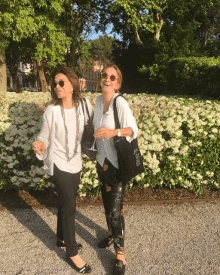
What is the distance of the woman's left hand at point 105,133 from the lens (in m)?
2.48

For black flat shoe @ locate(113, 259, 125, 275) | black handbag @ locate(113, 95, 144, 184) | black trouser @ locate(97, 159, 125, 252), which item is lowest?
black flat shoe @ locate(113, 259, 125, 275)

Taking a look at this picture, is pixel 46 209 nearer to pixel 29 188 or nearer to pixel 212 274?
pixel 29 188

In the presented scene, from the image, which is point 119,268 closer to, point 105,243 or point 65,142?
point 105,243

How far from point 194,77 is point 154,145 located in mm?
8120

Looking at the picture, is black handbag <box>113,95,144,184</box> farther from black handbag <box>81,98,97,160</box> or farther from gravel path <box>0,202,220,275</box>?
gravel path <box>0,202,220,275</box>

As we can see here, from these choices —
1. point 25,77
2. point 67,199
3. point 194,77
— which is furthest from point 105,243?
point 25,77

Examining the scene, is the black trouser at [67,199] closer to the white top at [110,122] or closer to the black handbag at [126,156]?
the white top at [110,122]

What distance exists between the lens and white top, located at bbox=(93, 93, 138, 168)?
267 cm

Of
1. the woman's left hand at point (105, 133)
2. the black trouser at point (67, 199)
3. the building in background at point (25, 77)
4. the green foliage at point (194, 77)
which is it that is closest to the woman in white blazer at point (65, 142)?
the black trouser at point (67, 199)

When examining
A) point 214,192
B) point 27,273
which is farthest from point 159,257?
point 214,192

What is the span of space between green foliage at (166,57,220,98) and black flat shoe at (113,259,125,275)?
8484 millimetres

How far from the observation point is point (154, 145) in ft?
14.6

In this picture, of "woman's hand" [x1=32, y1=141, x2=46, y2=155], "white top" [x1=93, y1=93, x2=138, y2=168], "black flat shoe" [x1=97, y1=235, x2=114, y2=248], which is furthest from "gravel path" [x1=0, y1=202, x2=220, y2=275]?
"woman's hand" [x1=32, y1=141, x2=46, y2=155]

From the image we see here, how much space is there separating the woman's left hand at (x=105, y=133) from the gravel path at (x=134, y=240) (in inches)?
59.0
